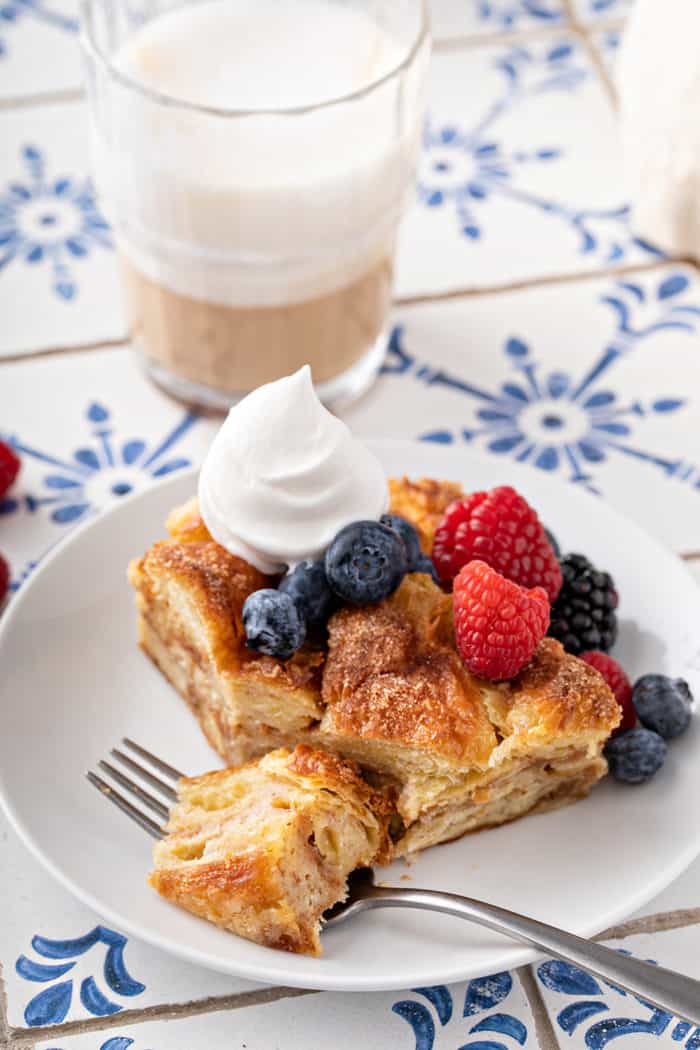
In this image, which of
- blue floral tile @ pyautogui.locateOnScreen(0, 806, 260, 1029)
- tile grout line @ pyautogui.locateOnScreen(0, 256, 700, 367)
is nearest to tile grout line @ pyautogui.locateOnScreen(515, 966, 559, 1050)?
blue floral tile @ pyautogui.locateOnScreen(0, 806, 260, 1029)

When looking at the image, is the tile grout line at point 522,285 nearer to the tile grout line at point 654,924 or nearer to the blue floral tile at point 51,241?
the blue floral tile at point 51,241

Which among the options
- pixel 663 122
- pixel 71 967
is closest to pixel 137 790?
pixel 71 967

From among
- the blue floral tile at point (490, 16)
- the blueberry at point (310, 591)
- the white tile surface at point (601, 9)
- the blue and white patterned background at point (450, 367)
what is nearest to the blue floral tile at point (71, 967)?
the blue and white patterned background at point (450, 367)

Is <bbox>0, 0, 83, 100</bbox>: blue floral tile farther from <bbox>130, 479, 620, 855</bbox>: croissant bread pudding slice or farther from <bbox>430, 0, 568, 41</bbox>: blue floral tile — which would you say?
<bbox>130, 479, 620, 855</bbox>: croissant bread pudding slice

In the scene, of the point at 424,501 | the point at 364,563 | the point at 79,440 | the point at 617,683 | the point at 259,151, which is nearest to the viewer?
the point at 364,563

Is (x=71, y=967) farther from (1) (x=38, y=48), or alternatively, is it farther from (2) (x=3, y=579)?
(1) (x=38, y=48)
